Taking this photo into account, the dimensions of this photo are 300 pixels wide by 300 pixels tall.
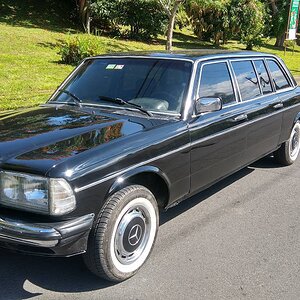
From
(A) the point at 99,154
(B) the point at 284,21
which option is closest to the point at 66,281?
(A) the point at 99,154

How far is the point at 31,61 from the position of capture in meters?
14.7

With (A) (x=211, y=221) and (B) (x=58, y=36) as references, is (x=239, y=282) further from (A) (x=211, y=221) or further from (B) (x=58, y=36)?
(B) (x=58, y=36)

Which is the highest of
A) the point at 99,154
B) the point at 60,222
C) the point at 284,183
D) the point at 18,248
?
the point at 99,154

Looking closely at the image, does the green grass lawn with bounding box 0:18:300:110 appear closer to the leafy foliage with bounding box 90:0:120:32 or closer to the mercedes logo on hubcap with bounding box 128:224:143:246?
the leafy foliage with bounding box 90:0:120:32

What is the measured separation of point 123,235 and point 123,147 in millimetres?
669

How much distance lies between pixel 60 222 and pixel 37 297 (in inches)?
24.7

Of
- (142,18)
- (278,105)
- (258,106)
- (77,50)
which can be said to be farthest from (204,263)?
(142,18)

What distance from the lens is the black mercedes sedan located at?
9.77 ft

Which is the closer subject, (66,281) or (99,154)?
(99,154)

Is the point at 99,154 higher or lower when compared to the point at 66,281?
higher

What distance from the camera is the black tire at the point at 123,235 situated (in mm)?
3154

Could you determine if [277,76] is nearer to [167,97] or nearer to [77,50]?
[167,97]

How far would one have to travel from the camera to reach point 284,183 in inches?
232

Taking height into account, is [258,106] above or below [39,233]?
above
